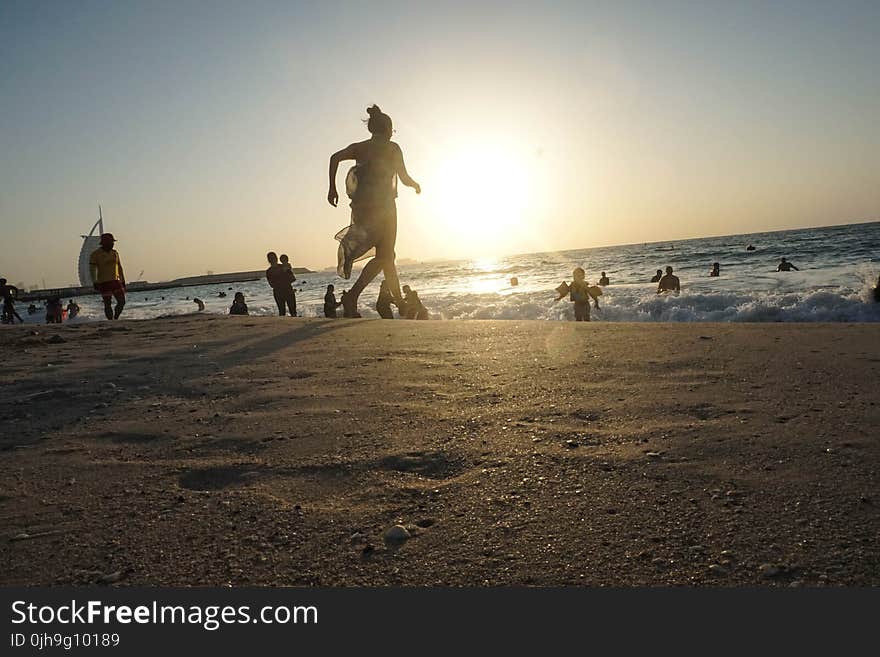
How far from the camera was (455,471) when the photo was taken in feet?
6.41

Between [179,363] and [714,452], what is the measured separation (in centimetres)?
358

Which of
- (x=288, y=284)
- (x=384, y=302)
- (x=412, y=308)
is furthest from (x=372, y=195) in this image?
(x=288, y=284)

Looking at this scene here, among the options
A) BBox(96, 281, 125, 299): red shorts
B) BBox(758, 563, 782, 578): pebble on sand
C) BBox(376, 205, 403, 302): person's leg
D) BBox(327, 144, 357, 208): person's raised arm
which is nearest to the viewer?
BBox(758, 563, 782, 578): pebble on sand

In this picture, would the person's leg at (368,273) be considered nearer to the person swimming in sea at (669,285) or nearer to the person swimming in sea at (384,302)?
the person swimming in sea at (384,302)

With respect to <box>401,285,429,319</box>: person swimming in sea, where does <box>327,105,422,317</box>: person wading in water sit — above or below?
above

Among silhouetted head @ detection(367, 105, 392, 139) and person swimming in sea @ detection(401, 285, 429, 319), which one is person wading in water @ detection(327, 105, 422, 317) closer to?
silhouetted head @ detection(367, 105, 392, 139)

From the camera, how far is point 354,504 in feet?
5.71

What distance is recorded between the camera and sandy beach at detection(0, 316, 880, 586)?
4.60 feet

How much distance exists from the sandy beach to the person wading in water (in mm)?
3892

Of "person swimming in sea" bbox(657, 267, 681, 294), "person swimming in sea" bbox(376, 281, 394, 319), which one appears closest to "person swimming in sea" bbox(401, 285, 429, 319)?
"person swimming in sea" bbox(376, 281, 394, 319)

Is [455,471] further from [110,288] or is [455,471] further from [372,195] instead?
[110,288]

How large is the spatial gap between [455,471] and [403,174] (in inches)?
242

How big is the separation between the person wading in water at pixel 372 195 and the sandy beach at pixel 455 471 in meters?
3.89

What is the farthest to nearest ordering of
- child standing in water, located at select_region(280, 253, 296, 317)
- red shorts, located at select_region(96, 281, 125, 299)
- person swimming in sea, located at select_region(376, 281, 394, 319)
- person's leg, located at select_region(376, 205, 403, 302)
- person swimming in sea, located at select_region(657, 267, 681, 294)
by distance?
person swimming in sea, located at select_region(657, 267, 681, 294) < child standing in water, located at select_region(280, 253, 296, 317) < red shorts, located at select_region(96, 281, 125, 299) < person swimming in sea, located at select_region(376, 281, 394, 319) < person's leg, located at select_region(376, 205, 403, 302)
